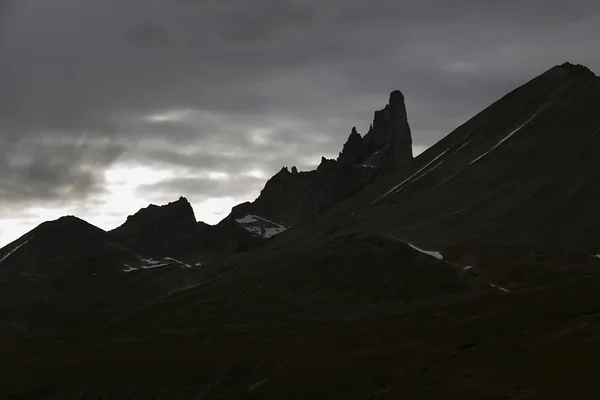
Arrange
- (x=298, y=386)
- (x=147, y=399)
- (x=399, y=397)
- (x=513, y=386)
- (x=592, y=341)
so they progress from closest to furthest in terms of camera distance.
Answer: (x=513, y=386)
(x=399, y=397)
(x=592, y=341)
(x=298, y=386)
(x=147, y=399)

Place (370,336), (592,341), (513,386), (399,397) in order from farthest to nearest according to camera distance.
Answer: (370,336), (592,341), (399,397), (513,386)

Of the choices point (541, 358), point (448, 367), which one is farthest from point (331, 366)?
point (541, 358)

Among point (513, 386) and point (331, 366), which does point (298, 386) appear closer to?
point (331, 366)

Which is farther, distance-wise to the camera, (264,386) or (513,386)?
(264,386)

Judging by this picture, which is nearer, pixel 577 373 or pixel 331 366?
pixel 577 373

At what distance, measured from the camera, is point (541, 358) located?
480 feet

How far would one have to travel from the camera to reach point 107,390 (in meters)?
195

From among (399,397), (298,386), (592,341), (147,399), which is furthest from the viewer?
(147,399)

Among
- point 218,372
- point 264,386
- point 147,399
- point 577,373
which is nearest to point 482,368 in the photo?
point 577,373

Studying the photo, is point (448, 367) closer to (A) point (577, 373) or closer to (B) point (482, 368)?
(B) point (482, 368)

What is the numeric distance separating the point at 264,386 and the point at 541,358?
183 feet

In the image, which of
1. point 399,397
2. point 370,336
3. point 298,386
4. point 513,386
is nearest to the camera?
point 513,386

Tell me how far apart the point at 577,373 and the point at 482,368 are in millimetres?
19451

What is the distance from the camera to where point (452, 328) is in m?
187
